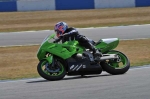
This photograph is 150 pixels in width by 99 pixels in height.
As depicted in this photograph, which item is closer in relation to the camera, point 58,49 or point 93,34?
point 58,49

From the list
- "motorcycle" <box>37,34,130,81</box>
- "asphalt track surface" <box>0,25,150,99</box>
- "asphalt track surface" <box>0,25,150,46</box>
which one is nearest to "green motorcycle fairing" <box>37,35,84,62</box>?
"motorcycle" <box>37,34,130,81</box>

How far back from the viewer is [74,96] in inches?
288

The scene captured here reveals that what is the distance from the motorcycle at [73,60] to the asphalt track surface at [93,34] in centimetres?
969

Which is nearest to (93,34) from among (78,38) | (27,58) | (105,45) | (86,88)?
(27,58)

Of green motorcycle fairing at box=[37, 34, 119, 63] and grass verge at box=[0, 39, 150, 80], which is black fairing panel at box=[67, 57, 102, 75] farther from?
grass verge at box=[0, 39, 150, 80]

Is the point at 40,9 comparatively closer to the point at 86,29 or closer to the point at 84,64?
the point at 86,29

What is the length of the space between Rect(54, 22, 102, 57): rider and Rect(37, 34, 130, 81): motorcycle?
0.10 m

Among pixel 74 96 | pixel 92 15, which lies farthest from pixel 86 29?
pixel 74 96

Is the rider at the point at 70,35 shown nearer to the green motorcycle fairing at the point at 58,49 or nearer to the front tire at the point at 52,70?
the green motorcycle fairing at the point at 58,49

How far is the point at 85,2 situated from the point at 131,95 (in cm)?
3044

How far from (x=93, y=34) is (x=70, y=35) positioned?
1225 centimetres

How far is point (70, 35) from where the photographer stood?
9906 mm

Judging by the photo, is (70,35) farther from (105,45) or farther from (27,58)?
(27,58)

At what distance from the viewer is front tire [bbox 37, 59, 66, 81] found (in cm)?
957
